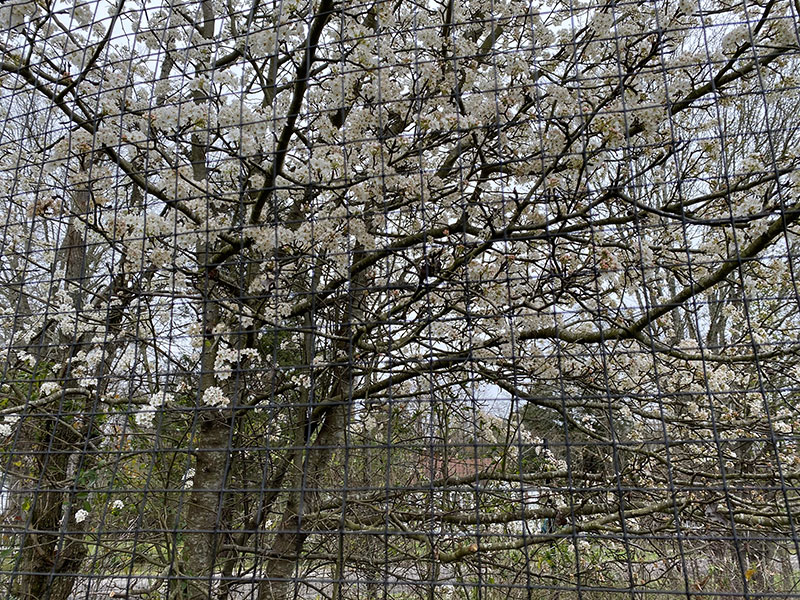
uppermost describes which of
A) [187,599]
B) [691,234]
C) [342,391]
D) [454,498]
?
[691,234]

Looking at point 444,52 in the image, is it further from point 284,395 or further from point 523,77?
point 284,395

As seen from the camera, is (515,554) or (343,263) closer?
(343,263)

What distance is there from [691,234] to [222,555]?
2.24m

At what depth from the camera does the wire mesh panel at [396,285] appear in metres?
1.61

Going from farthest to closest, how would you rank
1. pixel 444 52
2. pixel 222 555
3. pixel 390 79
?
pixel 222 555, pixel 444 52, pixel 390 79

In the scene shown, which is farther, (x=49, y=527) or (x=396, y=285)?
(x=49, y=527)

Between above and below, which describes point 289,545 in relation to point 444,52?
below

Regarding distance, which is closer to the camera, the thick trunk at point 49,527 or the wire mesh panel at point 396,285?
the wire mesh panel at point 396,285

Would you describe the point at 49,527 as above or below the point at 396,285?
below

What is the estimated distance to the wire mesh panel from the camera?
161cm

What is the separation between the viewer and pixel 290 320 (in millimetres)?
2262

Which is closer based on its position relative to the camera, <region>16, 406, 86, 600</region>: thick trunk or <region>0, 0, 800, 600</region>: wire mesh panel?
<region>0, 0, 800, 600</region>: wire mesh panel

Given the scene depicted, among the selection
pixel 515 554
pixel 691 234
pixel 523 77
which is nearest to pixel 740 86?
pixel 691 234

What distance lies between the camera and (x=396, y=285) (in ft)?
5.32
